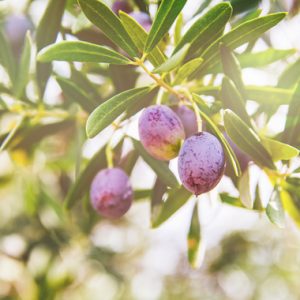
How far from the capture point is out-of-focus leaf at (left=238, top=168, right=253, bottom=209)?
47.4 inches

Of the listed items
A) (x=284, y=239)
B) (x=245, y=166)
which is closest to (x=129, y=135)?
(x=245, y=166)

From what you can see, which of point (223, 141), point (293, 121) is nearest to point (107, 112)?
point (223, 141)

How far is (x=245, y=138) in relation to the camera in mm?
1077

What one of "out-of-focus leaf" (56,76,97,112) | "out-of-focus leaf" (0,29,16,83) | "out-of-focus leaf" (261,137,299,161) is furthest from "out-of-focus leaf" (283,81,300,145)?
"out-of-focus leaf" (0,29,16,83)

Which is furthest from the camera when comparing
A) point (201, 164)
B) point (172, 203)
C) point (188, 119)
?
point (172, 203)

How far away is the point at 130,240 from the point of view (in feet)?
10.9

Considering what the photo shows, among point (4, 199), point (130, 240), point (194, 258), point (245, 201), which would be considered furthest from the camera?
point (130, 240)

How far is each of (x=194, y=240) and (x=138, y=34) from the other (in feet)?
2.56

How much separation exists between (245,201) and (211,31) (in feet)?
1.40

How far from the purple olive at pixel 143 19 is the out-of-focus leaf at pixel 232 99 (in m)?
0.37

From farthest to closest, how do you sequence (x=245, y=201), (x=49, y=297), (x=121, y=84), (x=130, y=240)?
(x=130, y=240), (x=49, y=297), (x=121, y=84), (x=245, y=201)

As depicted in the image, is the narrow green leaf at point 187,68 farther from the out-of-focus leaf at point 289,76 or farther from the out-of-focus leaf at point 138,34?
the out-of-focus leaf at point 289,76

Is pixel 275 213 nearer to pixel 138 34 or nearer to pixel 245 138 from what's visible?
pixel 245 138

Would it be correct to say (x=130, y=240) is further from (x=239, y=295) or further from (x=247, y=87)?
(x=247, y=87)
